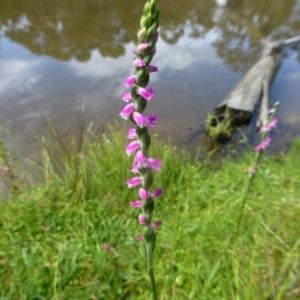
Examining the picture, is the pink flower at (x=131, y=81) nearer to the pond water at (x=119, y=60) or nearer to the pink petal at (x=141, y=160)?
the pink petal at (x=141, y=160)

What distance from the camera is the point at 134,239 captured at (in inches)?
125

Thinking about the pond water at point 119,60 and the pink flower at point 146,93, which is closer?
the pink flower at point 146,93

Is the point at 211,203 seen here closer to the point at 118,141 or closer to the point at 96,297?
the point at 118,141

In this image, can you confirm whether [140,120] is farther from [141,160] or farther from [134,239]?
[134,239]

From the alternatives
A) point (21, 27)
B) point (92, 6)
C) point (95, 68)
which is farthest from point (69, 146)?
point (92, 6)

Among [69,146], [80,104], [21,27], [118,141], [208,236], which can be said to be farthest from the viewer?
[21,27]

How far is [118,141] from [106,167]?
1.50 ft

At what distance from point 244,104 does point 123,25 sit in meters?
6.21

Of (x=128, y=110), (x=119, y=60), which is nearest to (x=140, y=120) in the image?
(x=128, y=110)

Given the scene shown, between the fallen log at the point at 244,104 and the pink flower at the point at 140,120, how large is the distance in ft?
17.8

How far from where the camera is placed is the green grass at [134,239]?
7.96ft

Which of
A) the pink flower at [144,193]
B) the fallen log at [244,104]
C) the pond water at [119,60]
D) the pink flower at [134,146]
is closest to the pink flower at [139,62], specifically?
the pink flower at [134,146]

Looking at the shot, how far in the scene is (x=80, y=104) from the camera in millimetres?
7363

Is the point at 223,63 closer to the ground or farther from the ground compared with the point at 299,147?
farther from the ground
